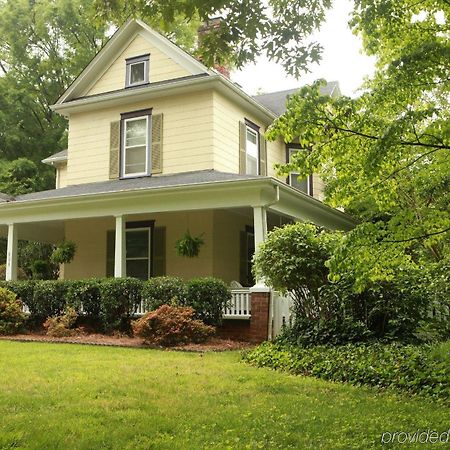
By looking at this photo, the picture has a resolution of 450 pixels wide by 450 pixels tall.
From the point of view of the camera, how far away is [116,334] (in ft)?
36.7

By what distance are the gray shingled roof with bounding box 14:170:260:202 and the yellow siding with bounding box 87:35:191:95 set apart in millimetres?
2835

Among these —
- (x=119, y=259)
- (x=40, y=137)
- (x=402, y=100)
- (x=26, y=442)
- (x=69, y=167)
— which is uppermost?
(x=40, y=137)

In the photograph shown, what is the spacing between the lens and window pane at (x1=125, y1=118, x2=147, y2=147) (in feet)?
Result: 48.6

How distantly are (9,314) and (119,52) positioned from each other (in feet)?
26.4

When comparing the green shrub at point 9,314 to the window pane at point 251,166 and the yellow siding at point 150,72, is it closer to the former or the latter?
the yellow siding at point 150,72

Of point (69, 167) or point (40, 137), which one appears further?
point (40, 137)

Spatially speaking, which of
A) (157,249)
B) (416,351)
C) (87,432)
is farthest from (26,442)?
A: (157,249)

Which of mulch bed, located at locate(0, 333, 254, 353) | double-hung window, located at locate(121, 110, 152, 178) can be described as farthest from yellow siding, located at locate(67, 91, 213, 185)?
mulch bed, located at locate(0, 333, 254, 353)

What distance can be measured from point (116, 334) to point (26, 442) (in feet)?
23.2

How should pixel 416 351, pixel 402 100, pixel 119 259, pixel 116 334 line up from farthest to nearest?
pixel 119 259, pixel 116 334, pixel 416 351, pixel 402 100

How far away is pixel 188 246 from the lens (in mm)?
12602

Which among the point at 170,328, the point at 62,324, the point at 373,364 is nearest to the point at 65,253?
the point at 62,324

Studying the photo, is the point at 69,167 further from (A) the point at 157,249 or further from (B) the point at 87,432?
(B) the point at 87,432

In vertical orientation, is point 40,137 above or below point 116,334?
Answer: above
